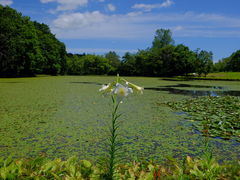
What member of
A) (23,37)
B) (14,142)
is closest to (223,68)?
(23,37)

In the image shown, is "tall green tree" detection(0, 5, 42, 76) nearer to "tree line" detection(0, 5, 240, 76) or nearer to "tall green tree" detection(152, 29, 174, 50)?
"tree line" detection(0, 5, 240, 76)

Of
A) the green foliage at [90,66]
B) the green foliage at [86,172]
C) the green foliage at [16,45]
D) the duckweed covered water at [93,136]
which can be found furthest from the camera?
the green foliage at [90,66]

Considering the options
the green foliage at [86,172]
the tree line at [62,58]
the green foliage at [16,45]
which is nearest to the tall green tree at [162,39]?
the tree line at [62,58]

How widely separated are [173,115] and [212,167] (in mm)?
3512

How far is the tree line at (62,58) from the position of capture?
19969mm

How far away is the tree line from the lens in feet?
65.5

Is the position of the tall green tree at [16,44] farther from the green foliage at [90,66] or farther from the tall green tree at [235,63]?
the tall green tree at [235,63]

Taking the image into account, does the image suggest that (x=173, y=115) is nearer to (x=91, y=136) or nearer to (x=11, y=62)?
(x=91, y=136)

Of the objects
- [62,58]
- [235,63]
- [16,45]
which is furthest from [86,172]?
[235,63]

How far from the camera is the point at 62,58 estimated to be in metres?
33.8

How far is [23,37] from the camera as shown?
2134 centimetres

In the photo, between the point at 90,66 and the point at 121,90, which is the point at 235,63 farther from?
the point at 121,90

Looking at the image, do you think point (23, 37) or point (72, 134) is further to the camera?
point (23, 37)

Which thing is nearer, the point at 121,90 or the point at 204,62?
the point at 121,90
